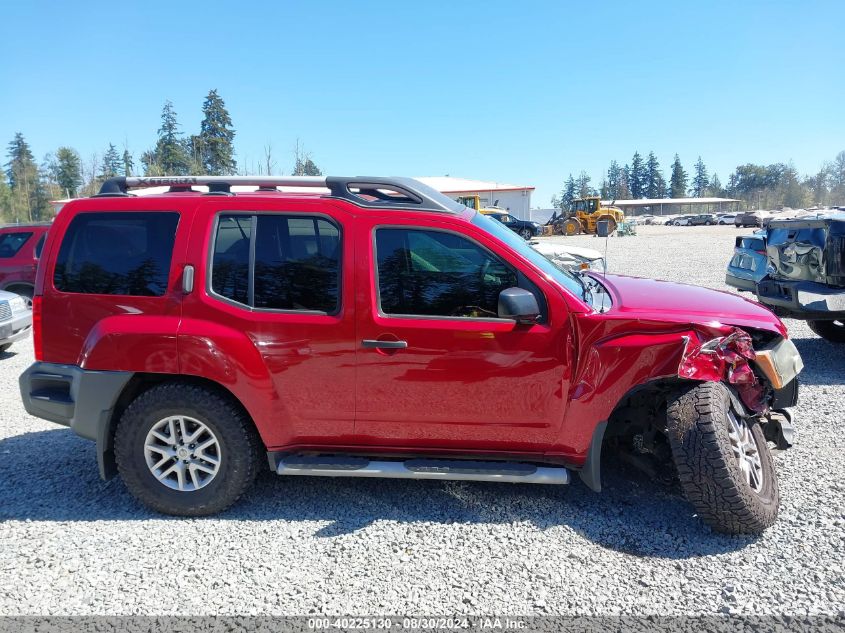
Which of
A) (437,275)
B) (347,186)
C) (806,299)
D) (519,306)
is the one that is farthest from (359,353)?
(806,299)

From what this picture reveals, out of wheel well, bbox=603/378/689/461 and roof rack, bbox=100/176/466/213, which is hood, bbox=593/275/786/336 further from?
roof rack, bbox=100/176/466/213

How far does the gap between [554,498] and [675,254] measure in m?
20.6

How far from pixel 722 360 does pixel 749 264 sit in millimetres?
5289

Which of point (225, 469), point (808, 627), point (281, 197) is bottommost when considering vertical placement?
point (808, 627)

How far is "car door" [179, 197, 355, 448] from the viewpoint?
129 inches

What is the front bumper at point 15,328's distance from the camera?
7.70 m

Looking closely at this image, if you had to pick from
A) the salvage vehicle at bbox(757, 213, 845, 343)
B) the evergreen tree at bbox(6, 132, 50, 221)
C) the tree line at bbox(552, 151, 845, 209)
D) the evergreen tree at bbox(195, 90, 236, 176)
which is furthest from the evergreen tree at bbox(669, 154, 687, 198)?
the salvage vehicle at bbox(757, 213, 845, 343)

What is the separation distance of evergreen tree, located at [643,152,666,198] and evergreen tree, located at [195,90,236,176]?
348ft

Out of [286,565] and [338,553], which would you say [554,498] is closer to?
[338,553]

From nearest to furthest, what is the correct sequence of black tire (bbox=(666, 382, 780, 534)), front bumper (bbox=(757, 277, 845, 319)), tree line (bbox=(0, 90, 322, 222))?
black tire (bbox=(666, 382, 780, 534)) < front bumper (bbox=(757, 277, 845, 319)) < tree line (bbox=(0, 90, 322, 222))

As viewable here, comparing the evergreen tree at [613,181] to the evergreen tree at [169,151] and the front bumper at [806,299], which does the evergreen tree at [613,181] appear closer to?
the evergreen tree at [169,151]

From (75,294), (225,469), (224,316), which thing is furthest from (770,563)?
(75,294)

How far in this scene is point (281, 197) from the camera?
345 centimetres

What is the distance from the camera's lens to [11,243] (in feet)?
32.8
